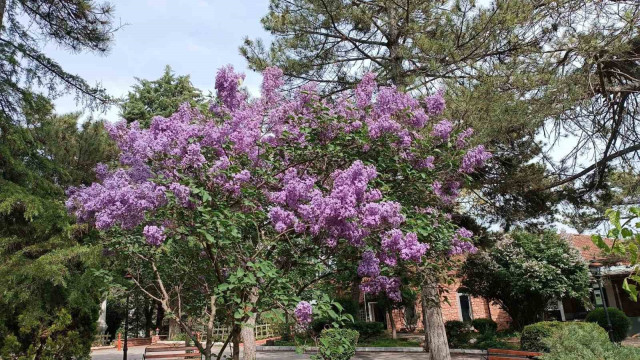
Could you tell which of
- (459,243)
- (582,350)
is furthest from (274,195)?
(582,350)

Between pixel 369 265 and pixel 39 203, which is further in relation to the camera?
pixel 39 203

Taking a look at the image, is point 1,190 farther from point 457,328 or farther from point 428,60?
point 457,328

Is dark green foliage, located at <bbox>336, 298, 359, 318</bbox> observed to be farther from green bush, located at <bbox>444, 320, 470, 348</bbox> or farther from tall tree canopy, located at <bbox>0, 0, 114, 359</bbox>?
tall tree canopy, located at <bbox>0, 0, 114, 359</bbox>

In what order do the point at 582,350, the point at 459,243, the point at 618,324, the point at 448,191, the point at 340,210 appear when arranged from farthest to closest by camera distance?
the point at 618,324, the point at 582,350, the point at 448,191, the point at 459,243, the point at 340,210

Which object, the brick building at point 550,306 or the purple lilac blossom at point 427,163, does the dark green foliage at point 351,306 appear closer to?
the brick building at point 550,306

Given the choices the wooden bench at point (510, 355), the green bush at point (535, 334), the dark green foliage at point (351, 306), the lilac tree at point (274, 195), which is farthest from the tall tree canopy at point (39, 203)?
the dark green foliage at point (351, 306)

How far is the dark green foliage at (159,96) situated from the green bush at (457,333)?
47.5 feet

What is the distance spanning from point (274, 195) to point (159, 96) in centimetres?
2052

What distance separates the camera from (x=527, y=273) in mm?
14914

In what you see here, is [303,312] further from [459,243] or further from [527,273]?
[527,273]

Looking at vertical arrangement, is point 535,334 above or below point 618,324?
above

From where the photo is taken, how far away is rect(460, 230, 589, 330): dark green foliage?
1474cm

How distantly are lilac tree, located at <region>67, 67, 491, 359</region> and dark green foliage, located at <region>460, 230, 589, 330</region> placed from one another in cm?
1091

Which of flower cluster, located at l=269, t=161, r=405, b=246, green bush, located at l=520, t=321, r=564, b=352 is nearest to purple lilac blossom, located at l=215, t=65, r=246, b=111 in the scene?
flower cluster, located at l=269, t=161, r=405, b=246
